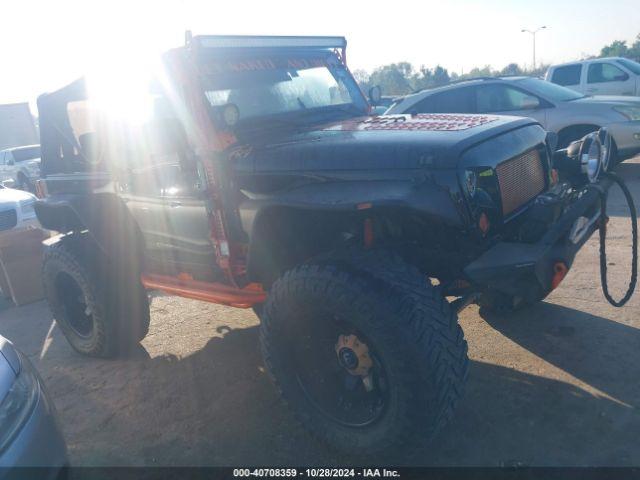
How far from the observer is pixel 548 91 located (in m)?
8.50

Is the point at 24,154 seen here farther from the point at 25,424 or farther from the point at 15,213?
the point at 25,424

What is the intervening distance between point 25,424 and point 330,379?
1.53 meters

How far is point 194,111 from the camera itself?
327 cm

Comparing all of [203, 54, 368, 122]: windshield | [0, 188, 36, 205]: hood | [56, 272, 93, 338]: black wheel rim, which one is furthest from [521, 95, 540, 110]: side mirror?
[0, 188, 36, 205]: hood

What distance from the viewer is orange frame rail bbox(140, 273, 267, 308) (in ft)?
11.3

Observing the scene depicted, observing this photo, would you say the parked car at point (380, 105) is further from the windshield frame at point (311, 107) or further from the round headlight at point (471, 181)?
the round headlight at point (471, 181)

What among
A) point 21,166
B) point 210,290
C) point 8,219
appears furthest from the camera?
point 21,166

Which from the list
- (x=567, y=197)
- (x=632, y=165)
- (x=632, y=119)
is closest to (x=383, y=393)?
(x=567, y=197)

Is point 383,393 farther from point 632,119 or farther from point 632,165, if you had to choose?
point 632,165

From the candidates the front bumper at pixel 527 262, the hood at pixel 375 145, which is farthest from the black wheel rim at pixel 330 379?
the hood at pixel 375 145

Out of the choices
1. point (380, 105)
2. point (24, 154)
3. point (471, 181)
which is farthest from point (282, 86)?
point (24, 154)

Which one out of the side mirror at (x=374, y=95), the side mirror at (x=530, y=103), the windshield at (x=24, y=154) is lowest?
the windshield at (x=24, y=154)

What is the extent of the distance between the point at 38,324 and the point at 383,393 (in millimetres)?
4210

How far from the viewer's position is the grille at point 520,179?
2.85m
